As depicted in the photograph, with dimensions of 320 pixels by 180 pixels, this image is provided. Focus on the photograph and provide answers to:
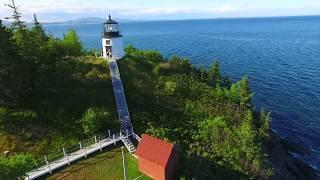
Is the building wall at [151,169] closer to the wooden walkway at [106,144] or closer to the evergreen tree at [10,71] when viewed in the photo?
the wooden walkway at [106,144]

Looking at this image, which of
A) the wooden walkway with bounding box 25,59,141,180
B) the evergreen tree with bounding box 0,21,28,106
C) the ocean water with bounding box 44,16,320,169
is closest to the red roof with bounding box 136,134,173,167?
the wooden walkway with bounding box 25,59,141,180

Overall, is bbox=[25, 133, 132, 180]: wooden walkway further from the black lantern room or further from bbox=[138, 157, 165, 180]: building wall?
the black lantern room

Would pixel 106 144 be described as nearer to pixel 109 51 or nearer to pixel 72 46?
pixel 109 51

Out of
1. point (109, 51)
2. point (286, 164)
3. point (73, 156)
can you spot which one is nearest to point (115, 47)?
point (109, 51)

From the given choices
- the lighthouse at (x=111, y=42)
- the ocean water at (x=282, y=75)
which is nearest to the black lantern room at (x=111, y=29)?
the lighthouse at (x=111, y=42)

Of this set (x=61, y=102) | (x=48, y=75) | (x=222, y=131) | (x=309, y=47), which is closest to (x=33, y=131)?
(x=61, y=102)
